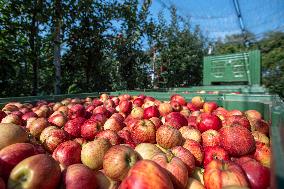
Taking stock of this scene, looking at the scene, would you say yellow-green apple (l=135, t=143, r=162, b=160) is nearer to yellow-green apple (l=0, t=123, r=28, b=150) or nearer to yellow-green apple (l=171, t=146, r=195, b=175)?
yellow-green apple (l=171, t=146, r=195, b=175)

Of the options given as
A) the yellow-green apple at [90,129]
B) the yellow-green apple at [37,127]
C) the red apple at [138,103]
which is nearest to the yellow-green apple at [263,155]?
the yellow-green apple at [90,129]

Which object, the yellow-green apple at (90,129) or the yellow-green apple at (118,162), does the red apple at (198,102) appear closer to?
the yellow-green apple at (90,129)

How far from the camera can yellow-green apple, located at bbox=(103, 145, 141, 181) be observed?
5.74ft

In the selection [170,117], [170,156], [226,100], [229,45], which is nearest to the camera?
A: [170,156]

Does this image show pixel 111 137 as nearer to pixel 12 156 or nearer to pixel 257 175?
pixel 12 156

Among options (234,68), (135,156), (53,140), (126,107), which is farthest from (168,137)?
(234,68)

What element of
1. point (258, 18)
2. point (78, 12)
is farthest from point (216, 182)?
point (258, 18)

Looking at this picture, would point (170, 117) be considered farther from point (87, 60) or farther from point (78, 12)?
point (87, 60)

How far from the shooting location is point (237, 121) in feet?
8.86

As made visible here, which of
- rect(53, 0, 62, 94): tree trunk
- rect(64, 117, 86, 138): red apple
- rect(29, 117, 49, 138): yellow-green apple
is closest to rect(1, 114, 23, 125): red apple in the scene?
rect(29, 117, 49, 138): yellow-green apple

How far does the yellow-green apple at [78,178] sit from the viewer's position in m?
1.53

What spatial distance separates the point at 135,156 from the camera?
6.13 feet

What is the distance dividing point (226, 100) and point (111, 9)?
19.5ft

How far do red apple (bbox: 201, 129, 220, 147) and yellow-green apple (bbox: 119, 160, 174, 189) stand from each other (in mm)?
1091
